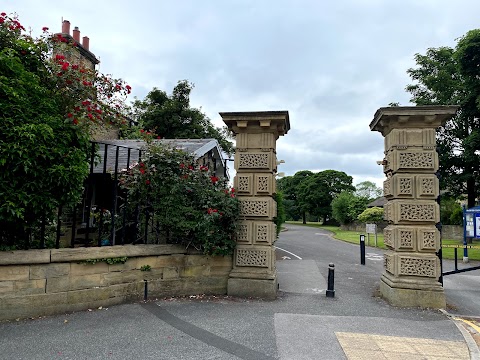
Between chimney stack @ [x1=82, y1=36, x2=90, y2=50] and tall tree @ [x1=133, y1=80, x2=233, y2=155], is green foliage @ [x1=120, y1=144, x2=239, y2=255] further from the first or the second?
tall tree @ [x1=133, y1=80, x2=233, y2=155]

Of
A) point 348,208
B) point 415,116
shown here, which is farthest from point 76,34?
point 348,208

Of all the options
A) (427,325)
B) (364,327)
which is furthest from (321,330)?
(427,325)

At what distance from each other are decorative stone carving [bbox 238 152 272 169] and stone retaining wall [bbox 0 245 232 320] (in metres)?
1.95

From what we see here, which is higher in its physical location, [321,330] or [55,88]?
[55,88]

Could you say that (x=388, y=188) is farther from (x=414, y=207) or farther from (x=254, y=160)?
(x=254, y=160)

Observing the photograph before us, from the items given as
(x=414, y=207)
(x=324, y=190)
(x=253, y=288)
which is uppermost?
(x=324, y=190)

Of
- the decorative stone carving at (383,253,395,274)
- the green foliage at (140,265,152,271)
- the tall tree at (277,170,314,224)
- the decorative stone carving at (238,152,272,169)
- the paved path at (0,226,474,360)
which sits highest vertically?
the tall tree at (277,170,314,224)

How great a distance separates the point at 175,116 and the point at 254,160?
15.8m

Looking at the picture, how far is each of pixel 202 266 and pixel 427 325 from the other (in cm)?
403

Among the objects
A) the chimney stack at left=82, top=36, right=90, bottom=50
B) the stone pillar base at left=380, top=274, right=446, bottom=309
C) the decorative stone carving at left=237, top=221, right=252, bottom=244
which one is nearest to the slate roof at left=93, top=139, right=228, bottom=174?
the decorative stone carving at left=237, top=221, right=252, bottom=244

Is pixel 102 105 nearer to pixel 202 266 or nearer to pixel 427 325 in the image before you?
pixel 202 266

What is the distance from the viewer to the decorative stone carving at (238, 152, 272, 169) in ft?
21.7

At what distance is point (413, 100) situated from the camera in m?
23.4

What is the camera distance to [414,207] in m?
6.21
